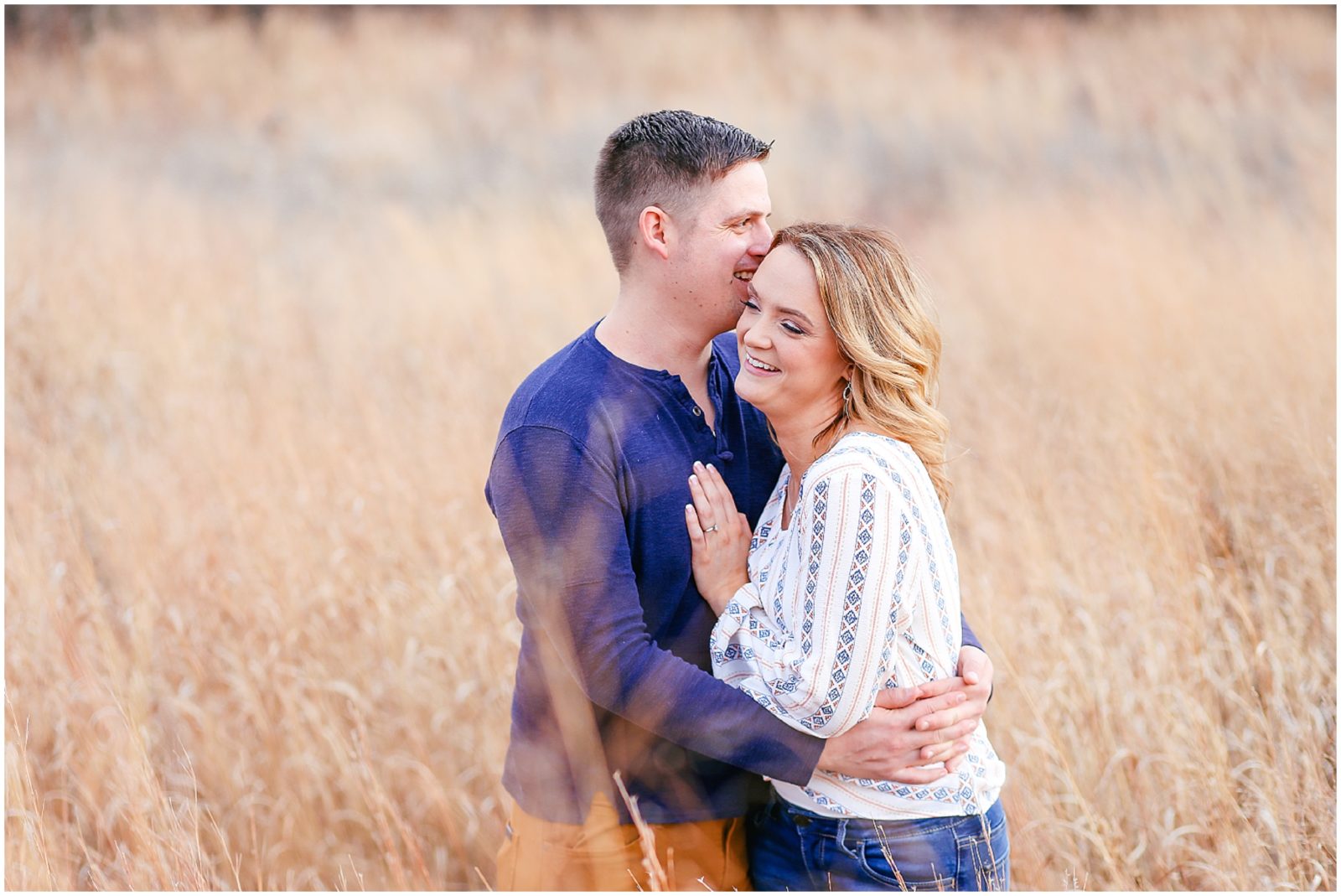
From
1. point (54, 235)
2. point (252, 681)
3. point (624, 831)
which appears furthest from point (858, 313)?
point (54, 235)

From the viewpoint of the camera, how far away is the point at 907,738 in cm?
192

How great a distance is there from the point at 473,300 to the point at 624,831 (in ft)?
16.4

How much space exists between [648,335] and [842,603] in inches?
29.7

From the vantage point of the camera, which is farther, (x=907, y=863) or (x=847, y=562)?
(x=907, y=863)

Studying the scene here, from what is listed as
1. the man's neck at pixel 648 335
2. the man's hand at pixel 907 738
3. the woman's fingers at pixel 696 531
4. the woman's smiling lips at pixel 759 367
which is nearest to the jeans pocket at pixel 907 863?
the man's hand at pixel 907 738

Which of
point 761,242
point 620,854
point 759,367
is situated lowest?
point 620,854

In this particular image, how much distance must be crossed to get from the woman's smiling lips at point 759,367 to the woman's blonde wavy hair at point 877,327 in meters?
0.15

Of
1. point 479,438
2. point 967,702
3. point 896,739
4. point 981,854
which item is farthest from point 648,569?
point 479,438

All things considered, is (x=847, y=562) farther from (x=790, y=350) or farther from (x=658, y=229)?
(x=658, y=229)

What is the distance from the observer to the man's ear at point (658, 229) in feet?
7.16

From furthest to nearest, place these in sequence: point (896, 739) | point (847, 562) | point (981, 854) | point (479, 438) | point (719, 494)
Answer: point (479, 438) < point (719, 494) < point (981, 854) < point (896, 739) < point (847, 562)

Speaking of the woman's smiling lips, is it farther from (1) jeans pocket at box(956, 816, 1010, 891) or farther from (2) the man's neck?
(1) jeans pocket at box(956, 816, 1010, 891)

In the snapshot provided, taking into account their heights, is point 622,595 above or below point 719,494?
below

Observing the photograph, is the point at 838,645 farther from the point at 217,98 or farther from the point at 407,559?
the point at 217,98
